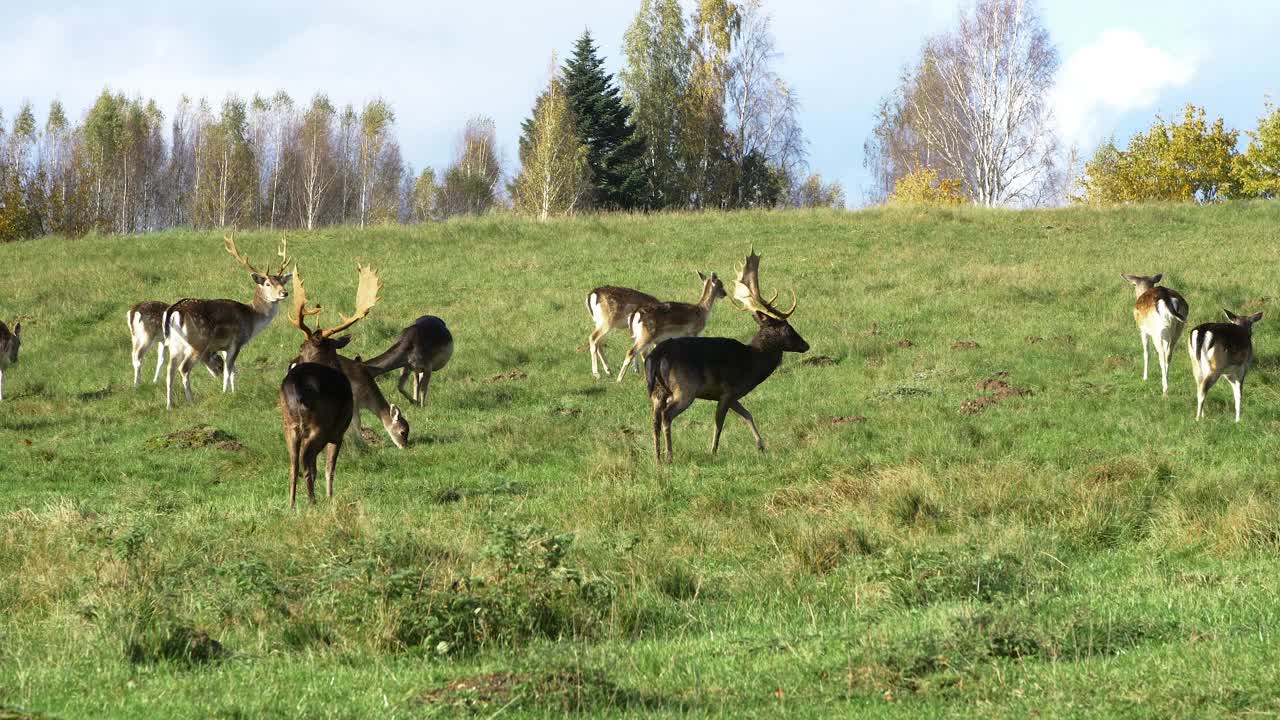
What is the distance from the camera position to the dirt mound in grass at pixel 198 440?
1387cm

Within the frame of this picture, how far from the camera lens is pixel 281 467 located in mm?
12867

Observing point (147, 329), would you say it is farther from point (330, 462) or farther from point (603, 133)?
point (603, 133)

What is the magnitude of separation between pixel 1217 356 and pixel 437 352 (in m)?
9.07

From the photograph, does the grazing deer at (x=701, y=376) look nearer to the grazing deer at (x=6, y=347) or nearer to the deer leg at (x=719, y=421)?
the deer leg at (x=719, y=421)

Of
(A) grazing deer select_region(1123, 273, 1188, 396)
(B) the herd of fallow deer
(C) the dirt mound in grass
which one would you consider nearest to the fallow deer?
(B) the herd of fallow deer

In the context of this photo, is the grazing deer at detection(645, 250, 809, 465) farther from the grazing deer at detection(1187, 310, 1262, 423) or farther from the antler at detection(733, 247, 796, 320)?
the grazing deer at detection(1187, 310, 1262, 423)

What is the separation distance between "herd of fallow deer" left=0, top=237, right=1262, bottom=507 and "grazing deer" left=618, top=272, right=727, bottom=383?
15 mm

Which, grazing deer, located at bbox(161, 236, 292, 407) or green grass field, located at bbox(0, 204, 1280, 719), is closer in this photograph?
green grass field, located at bbox(0, 204, 1280, 719)

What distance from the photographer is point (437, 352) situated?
662 inches

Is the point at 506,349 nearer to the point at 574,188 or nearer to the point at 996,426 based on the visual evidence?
the point at 996,426

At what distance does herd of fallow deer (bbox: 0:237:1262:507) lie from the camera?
11.1 metres

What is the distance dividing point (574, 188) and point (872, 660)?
42.2 meters

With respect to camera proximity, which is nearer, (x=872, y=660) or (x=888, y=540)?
(x=872, y=660)

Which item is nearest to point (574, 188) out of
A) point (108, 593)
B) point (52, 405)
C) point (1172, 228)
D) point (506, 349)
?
point (1172, 228)
